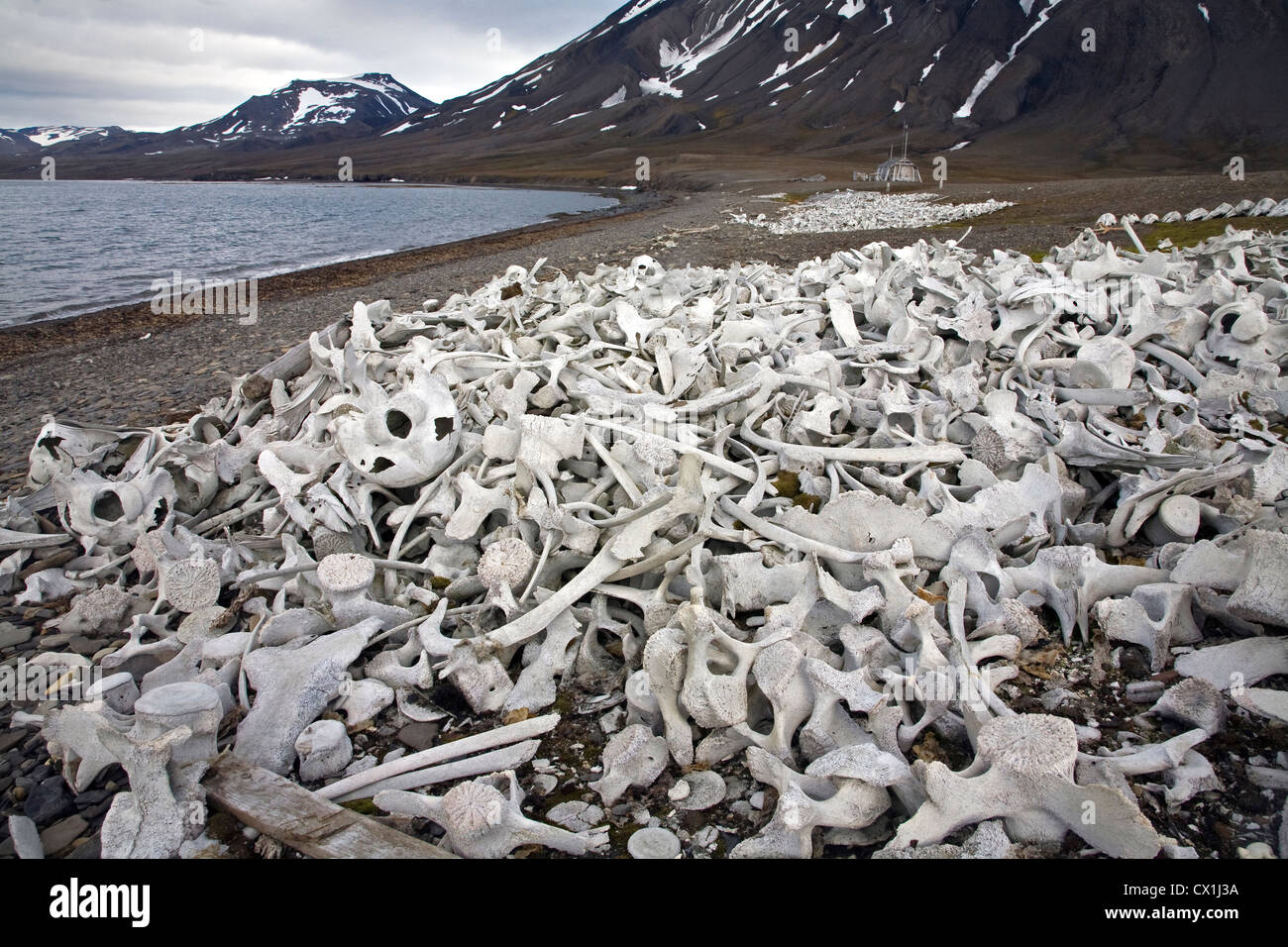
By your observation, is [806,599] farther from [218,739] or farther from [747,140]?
[747,140]

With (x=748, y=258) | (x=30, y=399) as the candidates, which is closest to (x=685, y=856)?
(x=30, y=399)

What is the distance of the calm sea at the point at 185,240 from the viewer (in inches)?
913

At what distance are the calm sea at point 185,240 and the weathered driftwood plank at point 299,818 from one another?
2059cm

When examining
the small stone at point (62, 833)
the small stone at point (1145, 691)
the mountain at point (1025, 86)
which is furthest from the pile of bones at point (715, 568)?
the mountain at point (1025, 86)

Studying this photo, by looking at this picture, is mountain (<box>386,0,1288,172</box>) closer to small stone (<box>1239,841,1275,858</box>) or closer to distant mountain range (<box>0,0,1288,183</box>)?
distant mountain range (<box>0,0,1288,183</box>)

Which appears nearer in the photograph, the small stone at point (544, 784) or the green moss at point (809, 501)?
the small stone at point (544, 784)

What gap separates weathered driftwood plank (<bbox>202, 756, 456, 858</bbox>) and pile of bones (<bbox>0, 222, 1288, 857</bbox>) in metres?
0.10

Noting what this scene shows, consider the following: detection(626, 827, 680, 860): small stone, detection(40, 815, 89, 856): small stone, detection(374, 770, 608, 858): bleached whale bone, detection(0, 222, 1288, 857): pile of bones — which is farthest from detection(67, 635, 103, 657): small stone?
detection(626, 827, 680, 860): small stone

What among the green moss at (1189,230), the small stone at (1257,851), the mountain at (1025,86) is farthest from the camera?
the mountain at (1025,86)

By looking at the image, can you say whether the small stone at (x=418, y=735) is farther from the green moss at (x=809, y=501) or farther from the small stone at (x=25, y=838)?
the green moss at (x=809, y=501)

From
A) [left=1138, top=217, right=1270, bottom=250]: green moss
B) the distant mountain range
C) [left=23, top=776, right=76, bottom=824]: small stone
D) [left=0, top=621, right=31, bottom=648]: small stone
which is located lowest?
[left=23, top=776, right=76, bottom=824]: small stone

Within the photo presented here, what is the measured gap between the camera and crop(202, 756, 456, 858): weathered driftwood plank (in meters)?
2.16

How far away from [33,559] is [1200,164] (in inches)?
4231
